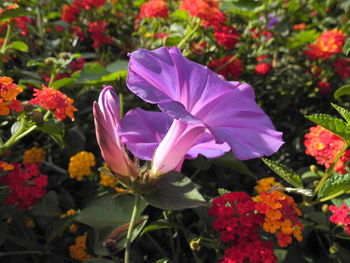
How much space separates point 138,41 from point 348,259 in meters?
1.43

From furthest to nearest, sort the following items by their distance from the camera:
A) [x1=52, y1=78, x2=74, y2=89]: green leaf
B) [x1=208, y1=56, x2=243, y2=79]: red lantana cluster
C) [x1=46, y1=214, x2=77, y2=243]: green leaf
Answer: [x1=208, y1=56, x2=243, y2=79]: red lantana cluster → [x1=52, y1=78, x2=74, y2=89]: green leaf → [x1=46, y1=214, x2=77, y2=243]: green leaf

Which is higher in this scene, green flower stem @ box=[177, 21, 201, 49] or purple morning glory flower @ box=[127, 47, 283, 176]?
purple morning glory flower @ box=[127, 47, 283, 176]

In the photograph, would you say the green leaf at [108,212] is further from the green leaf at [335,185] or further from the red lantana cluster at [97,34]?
the red lantana cluster at [97,34]

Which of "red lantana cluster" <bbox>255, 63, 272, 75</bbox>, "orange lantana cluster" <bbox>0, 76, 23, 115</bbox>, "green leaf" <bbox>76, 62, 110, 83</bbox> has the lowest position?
"red lantana cluster" <bbox>255, 63, 272, 75</bbox>

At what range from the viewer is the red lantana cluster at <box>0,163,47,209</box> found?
44.8 inches

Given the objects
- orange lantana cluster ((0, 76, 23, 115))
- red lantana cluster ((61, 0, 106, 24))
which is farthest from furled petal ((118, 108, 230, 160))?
red lantana cluster ((61, 0, 106, 24))

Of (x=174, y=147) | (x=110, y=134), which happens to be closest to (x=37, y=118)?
(x=110, y=134)

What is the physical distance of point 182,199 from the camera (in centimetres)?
87

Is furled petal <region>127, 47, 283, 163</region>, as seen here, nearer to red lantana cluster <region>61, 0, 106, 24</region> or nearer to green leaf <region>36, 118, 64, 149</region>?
green leaf <region>36, 118, 64, 149</region>

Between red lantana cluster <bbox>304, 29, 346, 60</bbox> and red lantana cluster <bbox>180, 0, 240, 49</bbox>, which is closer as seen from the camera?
red lantana cluster <bbox>180, 0, 240, 49</bbox>

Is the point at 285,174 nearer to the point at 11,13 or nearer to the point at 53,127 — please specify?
the point at 53,127

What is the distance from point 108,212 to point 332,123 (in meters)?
0.58

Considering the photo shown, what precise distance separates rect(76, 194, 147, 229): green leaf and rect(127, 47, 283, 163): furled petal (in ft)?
0.93

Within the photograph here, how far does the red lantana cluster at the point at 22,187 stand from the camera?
44.8 inches
